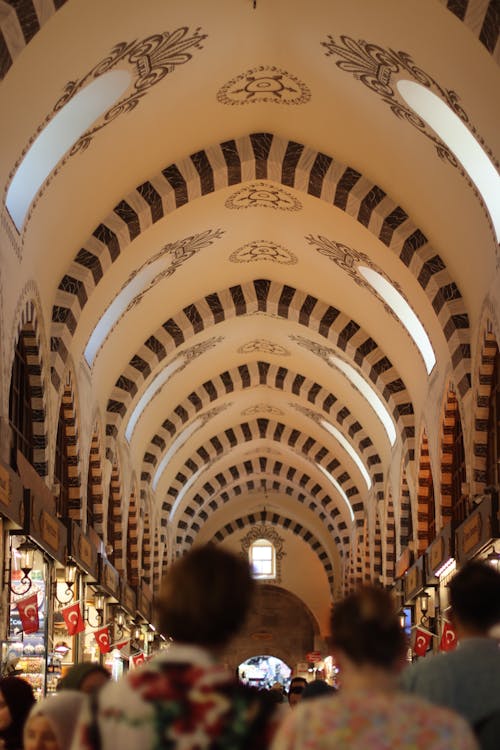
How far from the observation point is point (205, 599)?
2576 mm

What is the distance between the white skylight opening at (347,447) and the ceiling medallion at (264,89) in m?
12.3

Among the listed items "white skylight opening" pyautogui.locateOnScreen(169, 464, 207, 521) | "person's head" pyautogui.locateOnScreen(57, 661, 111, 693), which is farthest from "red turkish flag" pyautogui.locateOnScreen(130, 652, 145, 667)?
"person's head" pyautogui.locateOnScreen(57, 661, 111, 693)

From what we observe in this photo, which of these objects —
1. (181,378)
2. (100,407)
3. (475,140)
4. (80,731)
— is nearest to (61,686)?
(80,731)

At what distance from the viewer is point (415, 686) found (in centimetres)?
364

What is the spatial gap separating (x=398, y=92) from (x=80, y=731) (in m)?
9.62

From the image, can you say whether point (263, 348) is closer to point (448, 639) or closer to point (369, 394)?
point (369, 394)

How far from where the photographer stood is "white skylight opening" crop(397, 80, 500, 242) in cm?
1126

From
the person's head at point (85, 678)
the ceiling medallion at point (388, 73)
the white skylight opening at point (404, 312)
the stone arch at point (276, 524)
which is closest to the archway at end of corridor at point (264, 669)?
the stone arch at point (276, 524)

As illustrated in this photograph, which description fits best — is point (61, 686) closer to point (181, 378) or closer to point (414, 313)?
point (414, 313)

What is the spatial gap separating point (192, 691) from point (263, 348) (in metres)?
19.3

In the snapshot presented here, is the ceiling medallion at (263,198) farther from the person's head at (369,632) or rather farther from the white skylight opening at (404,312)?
the person's head at (369,632)

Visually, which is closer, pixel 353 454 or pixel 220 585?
pixel 220 585

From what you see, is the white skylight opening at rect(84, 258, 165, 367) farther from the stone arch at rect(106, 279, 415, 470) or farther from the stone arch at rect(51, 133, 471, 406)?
the stone arch at rect(51, 133, 471, 406)

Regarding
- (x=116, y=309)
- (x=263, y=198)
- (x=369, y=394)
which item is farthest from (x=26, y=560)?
(x=369, y=394)
